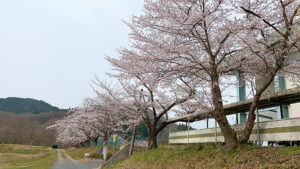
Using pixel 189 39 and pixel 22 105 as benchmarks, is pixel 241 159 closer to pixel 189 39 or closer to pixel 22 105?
pixel 189 39

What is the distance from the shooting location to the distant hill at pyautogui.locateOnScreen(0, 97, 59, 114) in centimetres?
15588

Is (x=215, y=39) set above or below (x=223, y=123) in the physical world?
above

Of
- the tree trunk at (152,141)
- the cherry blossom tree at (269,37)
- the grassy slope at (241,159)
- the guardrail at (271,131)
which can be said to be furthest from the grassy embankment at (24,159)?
the cherry blossom tree at (269,37)

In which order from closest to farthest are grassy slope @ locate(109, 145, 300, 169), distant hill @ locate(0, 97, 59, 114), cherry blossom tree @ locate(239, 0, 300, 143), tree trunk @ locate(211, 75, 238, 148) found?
grassy slope @ locate(109, 145, 300, 169) → cherry blossom tree @ locate(239, 0, 300, 143) → tree trunk @ locate(211, 75, 238, 148) → distant hill @ locate(0, 97, 59, 114)

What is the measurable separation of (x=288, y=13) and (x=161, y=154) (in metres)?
8.14

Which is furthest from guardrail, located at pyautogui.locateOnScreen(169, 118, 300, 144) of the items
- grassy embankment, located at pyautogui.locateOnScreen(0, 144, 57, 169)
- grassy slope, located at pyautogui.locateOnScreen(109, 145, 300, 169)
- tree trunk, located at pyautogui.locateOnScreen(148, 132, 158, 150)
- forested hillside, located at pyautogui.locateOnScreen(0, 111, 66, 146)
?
forested hillside, located at pyautogui.locateOnScreen(0, 111, 66, 146)

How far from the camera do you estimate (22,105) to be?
160750 mm

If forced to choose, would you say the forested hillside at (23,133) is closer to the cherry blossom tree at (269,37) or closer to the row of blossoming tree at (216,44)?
the row of blossoming tree at (216,44)

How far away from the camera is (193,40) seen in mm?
8641

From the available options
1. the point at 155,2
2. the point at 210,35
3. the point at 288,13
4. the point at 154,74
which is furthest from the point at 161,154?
the point at 288,13

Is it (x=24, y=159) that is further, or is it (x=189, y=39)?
(x=24, y=159)

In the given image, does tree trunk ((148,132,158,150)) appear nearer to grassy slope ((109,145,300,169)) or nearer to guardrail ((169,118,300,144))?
guardrail ((169,118,300,144))

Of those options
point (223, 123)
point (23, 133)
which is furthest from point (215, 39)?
point (23, 133)

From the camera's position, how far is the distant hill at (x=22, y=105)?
156m
